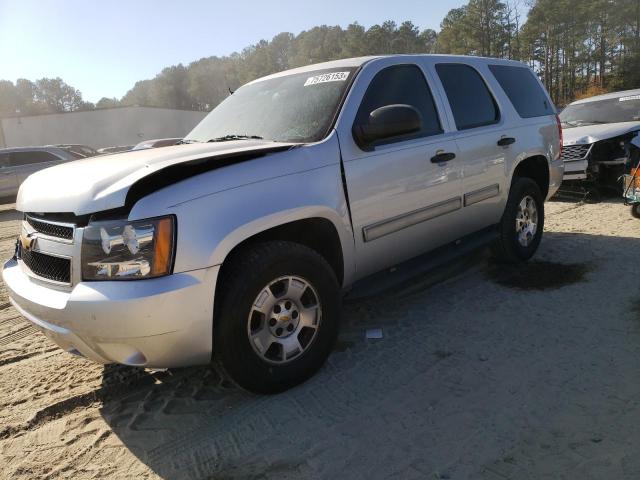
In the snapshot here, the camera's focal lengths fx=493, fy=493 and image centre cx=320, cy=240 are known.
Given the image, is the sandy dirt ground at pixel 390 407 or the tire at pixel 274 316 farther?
the tire at pixel 274 316

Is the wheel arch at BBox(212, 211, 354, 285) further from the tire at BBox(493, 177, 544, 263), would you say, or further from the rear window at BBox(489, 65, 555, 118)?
the rear window at BBox(489, 65, 555, 118)

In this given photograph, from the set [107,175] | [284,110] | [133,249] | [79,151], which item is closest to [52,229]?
[107,175]

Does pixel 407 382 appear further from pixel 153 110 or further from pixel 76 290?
pixel 153 110

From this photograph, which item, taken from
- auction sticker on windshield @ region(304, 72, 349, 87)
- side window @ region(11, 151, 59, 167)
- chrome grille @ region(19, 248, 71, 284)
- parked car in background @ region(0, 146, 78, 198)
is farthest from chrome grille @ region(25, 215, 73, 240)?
side window @ region(11, 151, 59, 167)

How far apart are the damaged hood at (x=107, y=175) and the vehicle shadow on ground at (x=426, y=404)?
1.25 metres

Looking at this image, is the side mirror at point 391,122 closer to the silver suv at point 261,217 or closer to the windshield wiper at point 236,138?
the silver suv at point 261,217

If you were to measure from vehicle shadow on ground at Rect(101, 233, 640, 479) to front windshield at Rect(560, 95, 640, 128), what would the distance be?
6.19 m

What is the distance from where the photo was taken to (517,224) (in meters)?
4.88

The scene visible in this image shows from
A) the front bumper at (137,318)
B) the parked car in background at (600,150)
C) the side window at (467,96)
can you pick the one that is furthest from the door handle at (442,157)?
the parked car in background at (600,150)

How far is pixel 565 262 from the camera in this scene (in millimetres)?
5031

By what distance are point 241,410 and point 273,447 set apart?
1.31 feet

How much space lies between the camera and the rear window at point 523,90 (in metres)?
4.85

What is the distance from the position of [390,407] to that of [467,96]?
2.84m

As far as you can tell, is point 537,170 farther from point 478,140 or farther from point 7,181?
point 7,181
